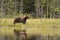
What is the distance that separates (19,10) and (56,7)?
7.28 metres

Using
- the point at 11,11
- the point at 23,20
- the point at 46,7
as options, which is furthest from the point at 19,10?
the point at 23,20

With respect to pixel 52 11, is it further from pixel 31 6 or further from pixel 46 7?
pixel 31 6

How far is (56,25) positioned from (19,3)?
890 inches

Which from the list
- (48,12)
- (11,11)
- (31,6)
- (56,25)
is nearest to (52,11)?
(48,12)

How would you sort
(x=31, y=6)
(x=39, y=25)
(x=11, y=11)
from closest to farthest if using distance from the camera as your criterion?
1. (x=39, y=25)
2. (x=11, y=11)
3. (x=31, y=6)

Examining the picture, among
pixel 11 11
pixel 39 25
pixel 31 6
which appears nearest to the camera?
pixel 39 25

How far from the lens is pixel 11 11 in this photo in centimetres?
4341

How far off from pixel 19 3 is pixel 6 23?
72.8 feet

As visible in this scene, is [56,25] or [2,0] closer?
[56,25]

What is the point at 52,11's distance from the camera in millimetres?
45500

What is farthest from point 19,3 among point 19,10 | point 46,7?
point 46,7

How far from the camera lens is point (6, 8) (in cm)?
4344

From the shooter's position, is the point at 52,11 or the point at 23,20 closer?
the point at 23,20

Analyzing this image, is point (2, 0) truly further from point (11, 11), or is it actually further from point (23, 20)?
point (23, 20)
